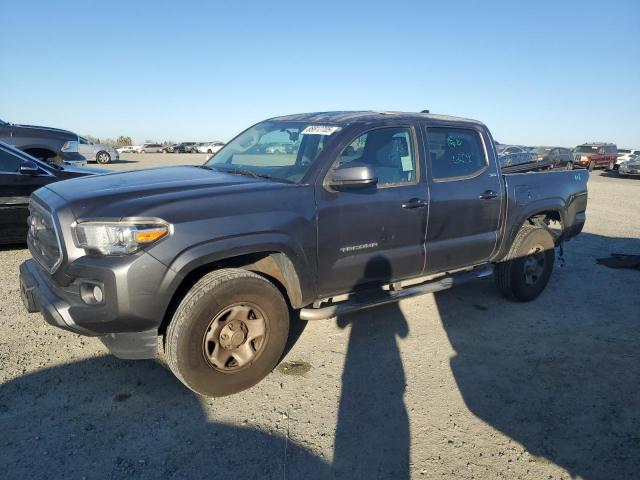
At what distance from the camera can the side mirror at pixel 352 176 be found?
3.20 metres

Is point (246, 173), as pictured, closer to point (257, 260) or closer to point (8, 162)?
point (257, 260)

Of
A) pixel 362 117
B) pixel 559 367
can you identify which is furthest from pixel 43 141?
pixel 559 367

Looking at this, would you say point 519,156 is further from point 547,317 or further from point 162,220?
point 162,220

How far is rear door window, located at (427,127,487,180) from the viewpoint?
13.3 ft

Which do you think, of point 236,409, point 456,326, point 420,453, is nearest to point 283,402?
point 236,409

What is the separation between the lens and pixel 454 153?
426 centimetres

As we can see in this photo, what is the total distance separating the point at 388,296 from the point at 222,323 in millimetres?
1436

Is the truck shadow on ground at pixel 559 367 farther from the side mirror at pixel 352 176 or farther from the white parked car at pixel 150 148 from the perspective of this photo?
the white parked car at pixel 150 148

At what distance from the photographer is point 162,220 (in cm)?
265

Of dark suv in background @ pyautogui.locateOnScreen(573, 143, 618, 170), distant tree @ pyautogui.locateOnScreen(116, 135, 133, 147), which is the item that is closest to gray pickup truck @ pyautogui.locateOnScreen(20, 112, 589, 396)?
dark suv in background @ pyautogui.locateOnScreen(573, 143, 618, 170)

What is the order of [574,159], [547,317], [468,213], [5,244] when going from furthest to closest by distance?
[574,159] → [5,244] → [547,317] → [468,213]

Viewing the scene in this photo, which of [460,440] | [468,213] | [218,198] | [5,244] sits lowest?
[460,440]

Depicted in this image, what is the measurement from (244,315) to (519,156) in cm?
545

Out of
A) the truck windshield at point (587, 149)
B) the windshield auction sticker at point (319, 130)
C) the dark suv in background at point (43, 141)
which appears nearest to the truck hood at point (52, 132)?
the dark suv in background at point (43, 141)
